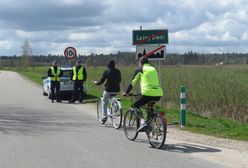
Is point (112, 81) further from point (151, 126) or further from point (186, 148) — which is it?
point (186, 148)

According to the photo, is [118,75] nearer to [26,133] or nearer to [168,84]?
[26,133]

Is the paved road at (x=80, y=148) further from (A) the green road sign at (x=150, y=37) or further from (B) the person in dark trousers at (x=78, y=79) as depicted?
(B) the person in dark trousers at (x=78, y=79)

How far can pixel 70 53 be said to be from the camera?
25.1 metres

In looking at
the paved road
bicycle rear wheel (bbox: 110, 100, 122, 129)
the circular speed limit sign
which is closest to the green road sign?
the paved road

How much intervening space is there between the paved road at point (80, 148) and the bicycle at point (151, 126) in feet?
0.62

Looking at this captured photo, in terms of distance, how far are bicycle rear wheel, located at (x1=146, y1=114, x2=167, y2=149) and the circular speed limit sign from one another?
15538 millimetres

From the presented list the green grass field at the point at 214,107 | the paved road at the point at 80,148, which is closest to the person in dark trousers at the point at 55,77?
the green grass field at the point at 214,107

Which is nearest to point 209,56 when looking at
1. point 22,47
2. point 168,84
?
point 22,47

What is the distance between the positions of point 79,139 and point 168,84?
1221cm

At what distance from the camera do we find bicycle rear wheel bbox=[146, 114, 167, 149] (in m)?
9.56

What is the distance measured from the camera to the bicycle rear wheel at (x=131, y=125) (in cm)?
1083

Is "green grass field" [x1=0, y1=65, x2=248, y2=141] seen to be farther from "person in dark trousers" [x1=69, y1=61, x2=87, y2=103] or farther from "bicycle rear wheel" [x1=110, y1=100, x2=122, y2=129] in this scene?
"person in dark trousers" [x1=69, y1=61, x2=87, y2=103]

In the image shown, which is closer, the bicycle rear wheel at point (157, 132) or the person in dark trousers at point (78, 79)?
the bicycle rear wheel at point (157, 132)

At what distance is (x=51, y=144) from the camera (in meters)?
10.2
